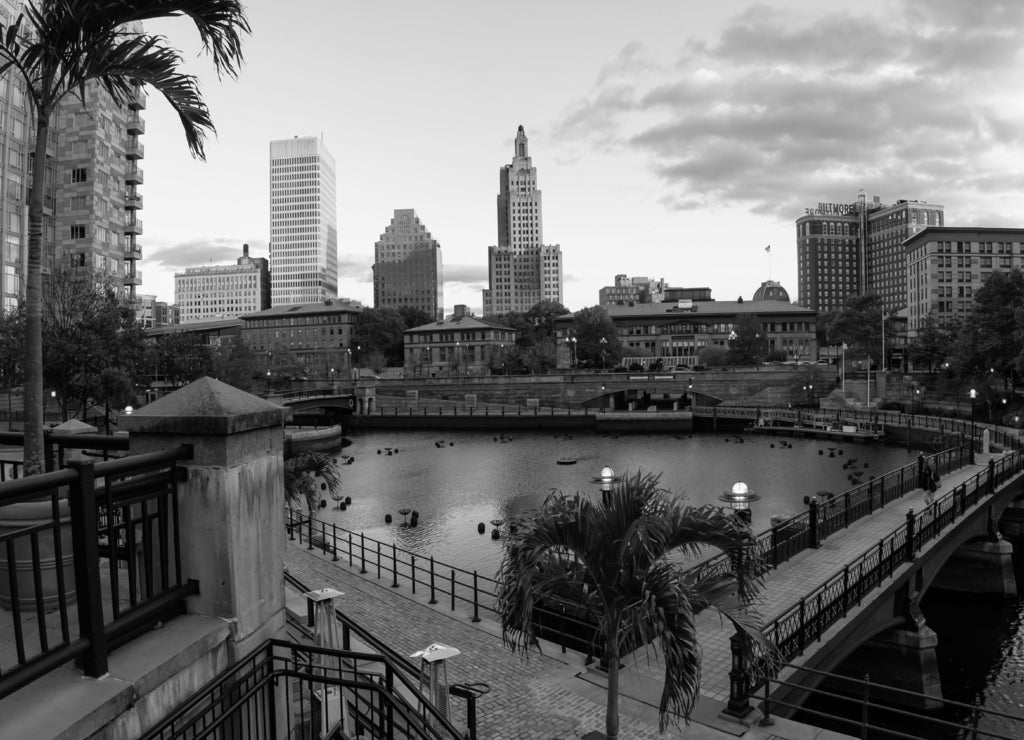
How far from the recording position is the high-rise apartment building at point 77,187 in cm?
5897

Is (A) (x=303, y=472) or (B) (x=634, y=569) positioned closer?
(B) (x=634, y=569)

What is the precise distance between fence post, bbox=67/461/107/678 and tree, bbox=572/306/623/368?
446ft

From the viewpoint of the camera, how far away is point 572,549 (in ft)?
26.4

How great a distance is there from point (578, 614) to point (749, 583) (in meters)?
7.94

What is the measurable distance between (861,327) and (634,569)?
4763 inches

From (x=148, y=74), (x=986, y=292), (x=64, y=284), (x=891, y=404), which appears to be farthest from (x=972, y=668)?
(x=891, y=404)

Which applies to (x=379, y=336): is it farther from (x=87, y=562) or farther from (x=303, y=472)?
(x=87, y=562)

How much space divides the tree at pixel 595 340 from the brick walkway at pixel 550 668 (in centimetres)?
11973

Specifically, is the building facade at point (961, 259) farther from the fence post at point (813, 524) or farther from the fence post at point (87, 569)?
the fence post at point (87, 569)

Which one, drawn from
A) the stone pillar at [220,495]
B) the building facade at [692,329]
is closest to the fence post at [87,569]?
the stone pillar at [220,495]

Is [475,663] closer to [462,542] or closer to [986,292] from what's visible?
[462,542]

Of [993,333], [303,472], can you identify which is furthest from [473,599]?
[993,333]

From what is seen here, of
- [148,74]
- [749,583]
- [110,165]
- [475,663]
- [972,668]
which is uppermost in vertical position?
[110,165]

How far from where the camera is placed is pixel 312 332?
164 m
